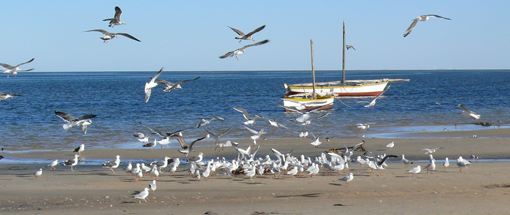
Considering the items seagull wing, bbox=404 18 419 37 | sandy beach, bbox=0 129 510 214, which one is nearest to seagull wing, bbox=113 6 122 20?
sandy beach, bbox=0 129 510 214

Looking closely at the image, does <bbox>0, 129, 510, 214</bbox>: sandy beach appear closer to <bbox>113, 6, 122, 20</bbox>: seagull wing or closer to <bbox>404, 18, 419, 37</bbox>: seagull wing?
<bbox>404, 18, 419, 37</bbox>: seagull wing

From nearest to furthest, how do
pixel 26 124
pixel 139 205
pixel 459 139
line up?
pixel 139 205, pixel 459 139, pixel 26 124

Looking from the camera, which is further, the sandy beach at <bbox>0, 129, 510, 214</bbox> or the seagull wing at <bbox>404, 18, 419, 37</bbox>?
the seagull wing at <bbox>404, 18, 419, 37</bbox>

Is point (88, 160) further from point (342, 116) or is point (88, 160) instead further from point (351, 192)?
point (342, 116)

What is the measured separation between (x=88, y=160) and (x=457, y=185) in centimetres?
989

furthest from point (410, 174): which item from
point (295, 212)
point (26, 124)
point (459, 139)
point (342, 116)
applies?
point (26, 124)

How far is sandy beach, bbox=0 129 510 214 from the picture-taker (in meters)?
9.45

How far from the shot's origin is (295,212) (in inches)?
360

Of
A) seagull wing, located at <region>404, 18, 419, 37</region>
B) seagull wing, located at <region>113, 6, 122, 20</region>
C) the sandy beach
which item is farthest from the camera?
seagull wing, located at <region>113, 6, 122, 20</region>

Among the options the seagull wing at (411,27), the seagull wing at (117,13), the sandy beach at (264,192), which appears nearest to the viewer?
the sandy beach at (264,192)

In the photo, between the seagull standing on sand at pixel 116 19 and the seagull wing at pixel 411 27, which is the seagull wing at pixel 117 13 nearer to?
the seagull standing on sand at pixel 116 19

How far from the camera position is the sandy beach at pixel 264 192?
9.45 m

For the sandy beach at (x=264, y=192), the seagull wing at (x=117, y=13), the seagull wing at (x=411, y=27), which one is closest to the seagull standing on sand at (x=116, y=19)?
the seagull wing at (x=117, y=13)

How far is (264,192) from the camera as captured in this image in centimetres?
1089
